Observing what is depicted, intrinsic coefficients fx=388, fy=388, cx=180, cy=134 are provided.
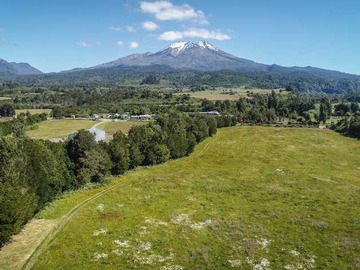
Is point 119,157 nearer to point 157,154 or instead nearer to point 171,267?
point 157,154

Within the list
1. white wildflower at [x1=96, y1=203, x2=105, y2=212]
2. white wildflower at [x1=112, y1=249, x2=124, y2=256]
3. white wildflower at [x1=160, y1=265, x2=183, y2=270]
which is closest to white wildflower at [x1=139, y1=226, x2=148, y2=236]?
white wildflower at [x1=112, y1=249, x2=124, y2=256]

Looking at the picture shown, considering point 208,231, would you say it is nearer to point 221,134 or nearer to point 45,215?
point 45,215

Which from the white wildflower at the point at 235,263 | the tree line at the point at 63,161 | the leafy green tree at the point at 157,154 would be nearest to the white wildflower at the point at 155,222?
the white wildflower at the point at 235,263

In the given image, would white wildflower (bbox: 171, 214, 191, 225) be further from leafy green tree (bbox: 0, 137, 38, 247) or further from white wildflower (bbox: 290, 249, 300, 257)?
leafy green tree (bbox: 0, 137, 38, 247)

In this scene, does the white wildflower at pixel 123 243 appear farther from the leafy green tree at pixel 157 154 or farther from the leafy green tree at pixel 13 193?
the leafy green tree at pixel 157 154

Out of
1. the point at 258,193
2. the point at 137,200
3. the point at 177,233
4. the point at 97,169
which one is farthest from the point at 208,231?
the point at 97,169

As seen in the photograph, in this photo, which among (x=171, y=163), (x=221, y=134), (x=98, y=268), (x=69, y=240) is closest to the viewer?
(x=98, y=268)

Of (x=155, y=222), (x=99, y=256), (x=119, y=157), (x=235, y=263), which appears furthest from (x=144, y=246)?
(x=119, y=157)
